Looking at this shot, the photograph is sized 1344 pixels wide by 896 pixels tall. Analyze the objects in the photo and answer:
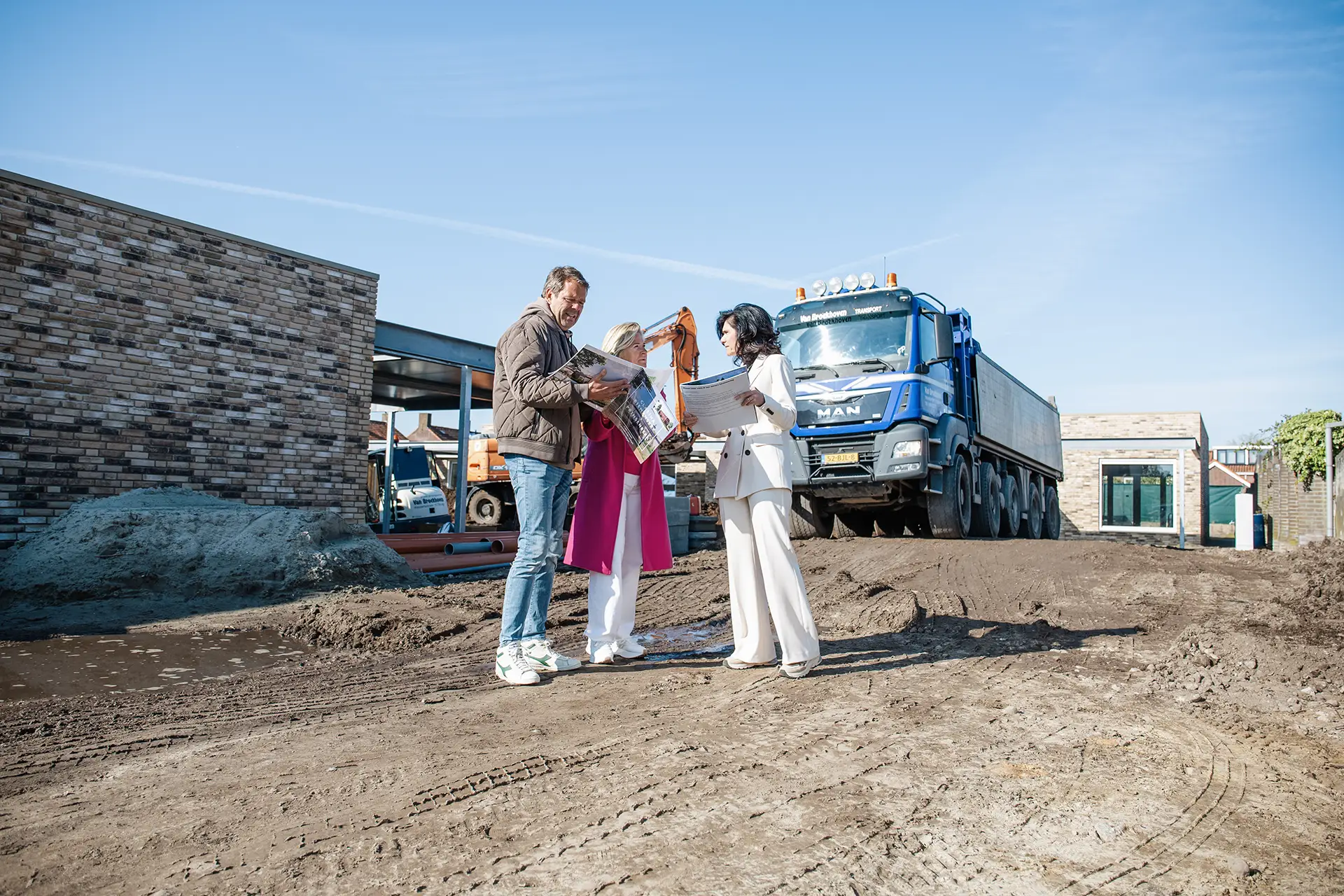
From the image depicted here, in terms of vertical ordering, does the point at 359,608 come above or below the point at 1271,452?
below

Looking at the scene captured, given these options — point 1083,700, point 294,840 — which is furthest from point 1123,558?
point 294,840

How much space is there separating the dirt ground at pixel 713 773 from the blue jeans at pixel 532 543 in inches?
14.5

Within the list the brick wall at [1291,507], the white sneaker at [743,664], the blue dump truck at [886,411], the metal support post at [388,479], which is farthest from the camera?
the brick wall at [1291,507]

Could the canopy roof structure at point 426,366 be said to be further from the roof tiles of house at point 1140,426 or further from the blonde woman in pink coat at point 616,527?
the roof tiles of house at point 1140,426

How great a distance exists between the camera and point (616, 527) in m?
4.66

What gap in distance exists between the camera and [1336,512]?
762 inches

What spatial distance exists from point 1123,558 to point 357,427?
31.9ft

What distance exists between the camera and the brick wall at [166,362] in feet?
27.2

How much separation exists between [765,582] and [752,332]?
136cm

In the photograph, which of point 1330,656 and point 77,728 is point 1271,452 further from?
point 77,728

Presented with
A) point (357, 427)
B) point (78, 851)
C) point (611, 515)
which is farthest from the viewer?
point (357, 427)

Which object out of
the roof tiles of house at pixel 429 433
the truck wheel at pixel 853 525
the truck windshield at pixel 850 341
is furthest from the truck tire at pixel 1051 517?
the roof tiles of house at pixel 429 433

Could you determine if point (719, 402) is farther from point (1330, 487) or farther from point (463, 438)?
point (1330, 487)

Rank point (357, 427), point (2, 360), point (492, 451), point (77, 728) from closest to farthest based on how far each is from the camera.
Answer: point (77, 728)
point (2, 360)
point (357, 427)
point (492, 451)
